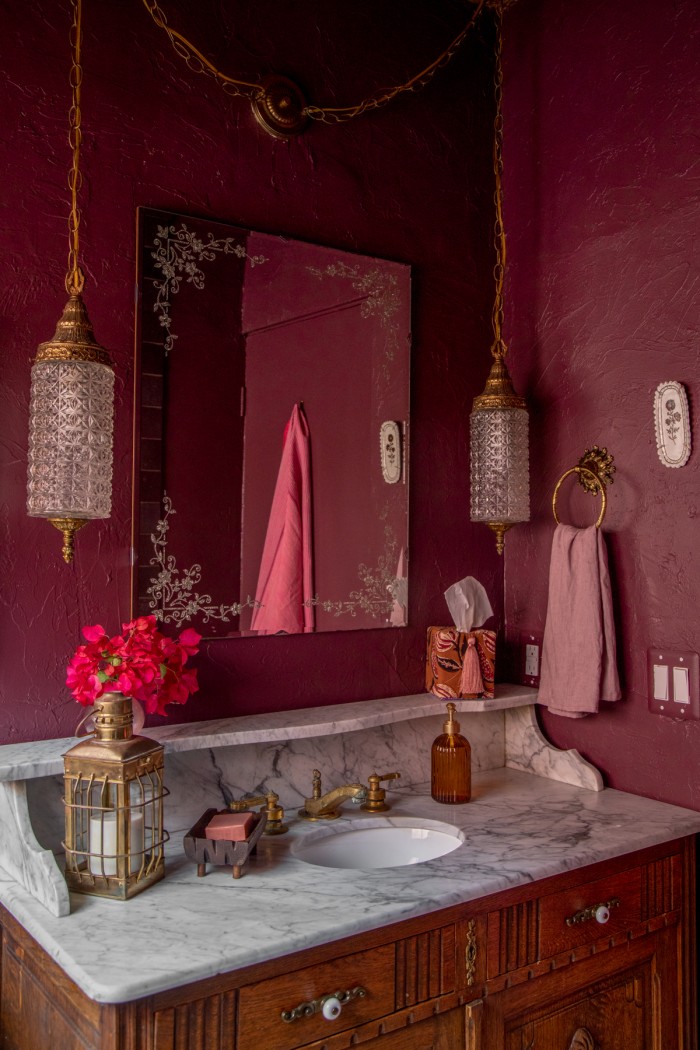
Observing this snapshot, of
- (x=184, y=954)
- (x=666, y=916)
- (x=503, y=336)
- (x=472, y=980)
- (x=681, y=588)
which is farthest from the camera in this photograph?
(x=503, y=336)

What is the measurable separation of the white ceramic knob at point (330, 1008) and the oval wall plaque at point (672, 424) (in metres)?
1.28

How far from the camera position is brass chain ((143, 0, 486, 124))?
5.83 ft

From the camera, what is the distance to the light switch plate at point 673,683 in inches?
72.1

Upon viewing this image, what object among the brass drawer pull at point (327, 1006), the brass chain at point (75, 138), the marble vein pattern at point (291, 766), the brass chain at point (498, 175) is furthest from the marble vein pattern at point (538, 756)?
the brass chain at point (75, 138)

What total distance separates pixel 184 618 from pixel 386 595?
54 centimetres

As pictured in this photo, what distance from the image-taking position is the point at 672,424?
1.87 meters

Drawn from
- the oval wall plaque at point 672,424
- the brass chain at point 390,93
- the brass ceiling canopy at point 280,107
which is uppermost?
the brass chain at point 390,93

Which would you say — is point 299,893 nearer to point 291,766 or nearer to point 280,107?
point 291,766

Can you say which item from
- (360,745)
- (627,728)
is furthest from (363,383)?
(627,728)

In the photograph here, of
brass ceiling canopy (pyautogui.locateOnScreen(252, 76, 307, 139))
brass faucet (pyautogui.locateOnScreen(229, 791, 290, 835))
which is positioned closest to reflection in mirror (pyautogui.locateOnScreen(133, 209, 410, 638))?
brass ceiling canopy (pyautogui.locateOnScreen(252, 76, 307, 139))

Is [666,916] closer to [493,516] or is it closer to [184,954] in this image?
[493,516]

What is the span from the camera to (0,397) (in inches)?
62.1

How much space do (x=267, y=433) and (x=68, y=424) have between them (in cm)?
51

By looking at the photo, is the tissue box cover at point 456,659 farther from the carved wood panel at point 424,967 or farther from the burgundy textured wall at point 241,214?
the carved wood panel at point 424,967
